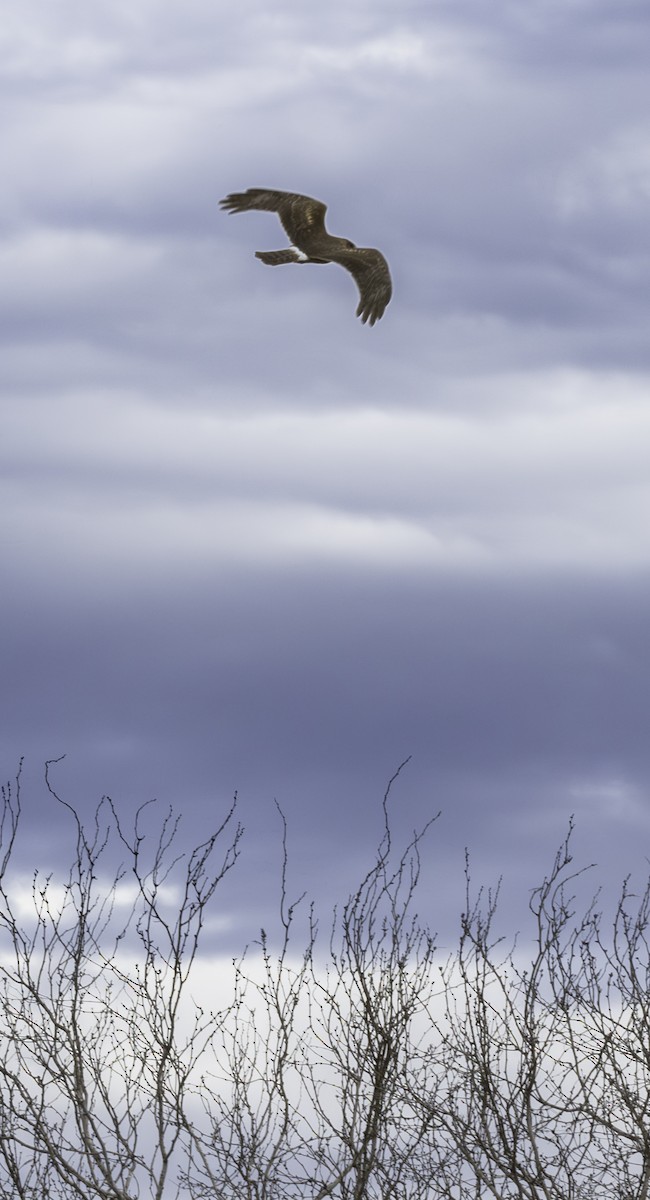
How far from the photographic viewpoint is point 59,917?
13.6 m

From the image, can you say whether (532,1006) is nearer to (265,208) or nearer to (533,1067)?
(533,1067)

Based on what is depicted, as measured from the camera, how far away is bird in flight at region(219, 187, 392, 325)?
13117mm

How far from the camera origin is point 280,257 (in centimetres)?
1351

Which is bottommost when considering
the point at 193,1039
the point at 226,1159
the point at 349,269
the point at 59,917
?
the point at 226,1159

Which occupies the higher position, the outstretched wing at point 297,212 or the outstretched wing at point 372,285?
the outstretched wing at point 297,212

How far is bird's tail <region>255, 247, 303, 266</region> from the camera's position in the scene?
1344 centimetres

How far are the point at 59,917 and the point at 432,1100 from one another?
155 inches

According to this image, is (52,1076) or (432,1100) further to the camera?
(432,1100)

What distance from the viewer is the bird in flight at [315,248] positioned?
13.1m

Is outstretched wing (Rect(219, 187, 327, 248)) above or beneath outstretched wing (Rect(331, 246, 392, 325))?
above

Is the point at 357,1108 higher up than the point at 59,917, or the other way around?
the point at 59,917

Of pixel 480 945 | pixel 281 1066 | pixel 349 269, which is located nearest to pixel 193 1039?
pixel 281 1066

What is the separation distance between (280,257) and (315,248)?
33cm

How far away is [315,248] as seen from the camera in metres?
13.5
